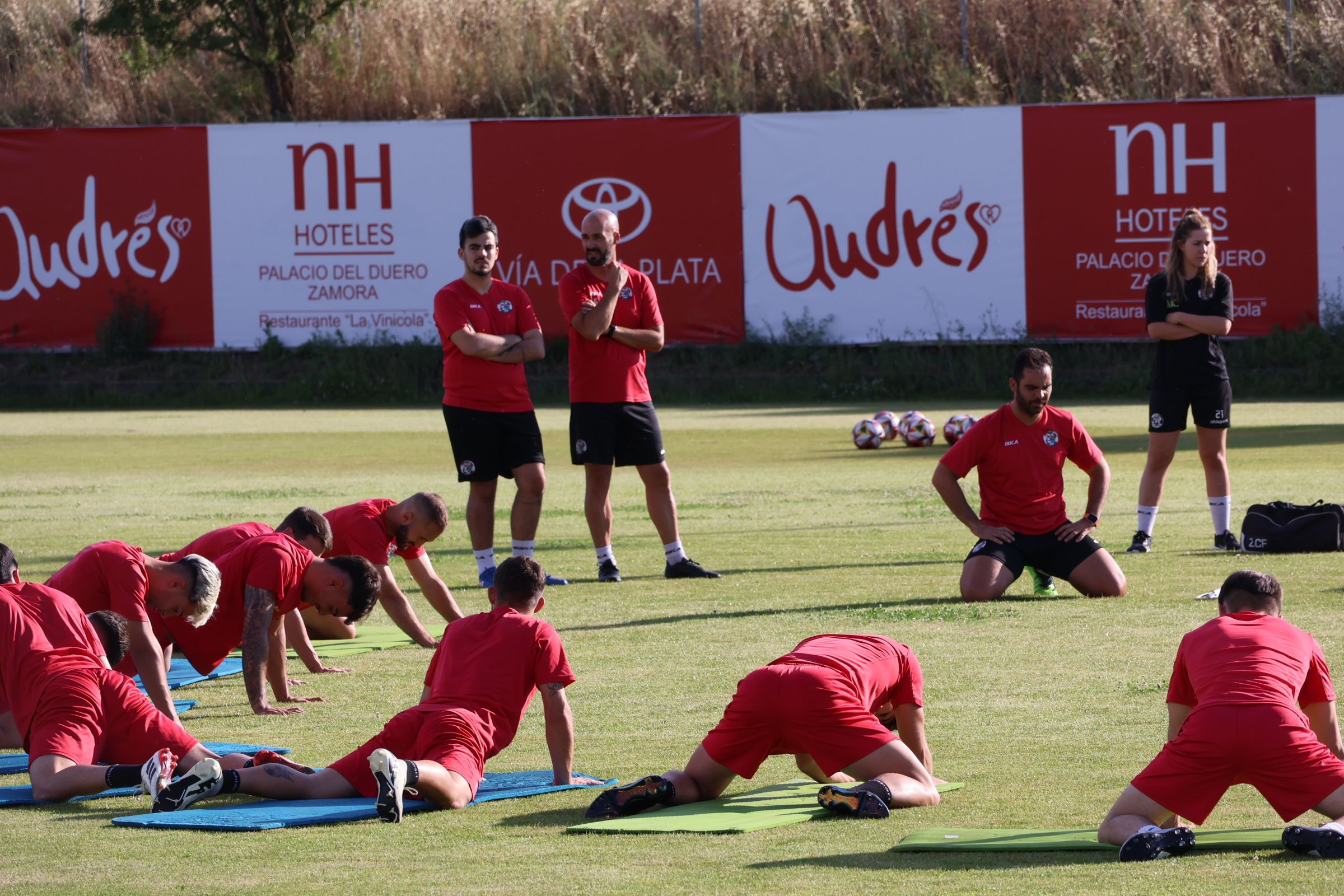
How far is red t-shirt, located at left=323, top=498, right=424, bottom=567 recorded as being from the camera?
9.27 metres

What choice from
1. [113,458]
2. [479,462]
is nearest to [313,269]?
[113,458]

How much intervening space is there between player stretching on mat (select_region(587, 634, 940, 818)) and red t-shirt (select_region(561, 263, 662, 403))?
240 inches

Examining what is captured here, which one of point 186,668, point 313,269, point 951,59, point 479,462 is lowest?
point 186,668

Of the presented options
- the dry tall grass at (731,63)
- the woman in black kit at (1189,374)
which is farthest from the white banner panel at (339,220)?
the woman in black kit at (1189,374)

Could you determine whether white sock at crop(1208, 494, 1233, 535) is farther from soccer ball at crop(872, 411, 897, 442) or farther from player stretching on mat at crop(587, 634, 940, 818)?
soccer ball at crop(872, 411, 897, 442)

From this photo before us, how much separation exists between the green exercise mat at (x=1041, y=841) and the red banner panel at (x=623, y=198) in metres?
26.4

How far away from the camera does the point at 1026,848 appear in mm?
5520

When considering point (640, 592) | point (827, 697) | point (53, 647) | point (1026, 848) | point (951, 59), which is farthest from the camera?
point (951, 59)

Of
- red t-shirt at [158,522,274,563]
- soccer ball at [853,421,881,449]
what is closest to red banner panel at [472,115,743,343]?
soccer ball at [853,421,881,449]

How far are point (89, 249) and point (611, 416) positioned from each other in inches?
910

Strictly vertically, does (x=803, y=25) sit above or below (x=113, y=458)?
above

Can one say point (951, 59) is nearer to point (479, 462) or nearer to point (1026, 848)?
point (479, 462)

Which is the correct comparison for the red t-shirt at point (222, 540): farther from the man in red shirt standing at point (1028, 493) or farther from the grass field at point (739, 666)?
the man in red shirt standing at point (1028, 493)

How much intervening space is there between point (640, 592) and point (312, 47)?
2763cm
